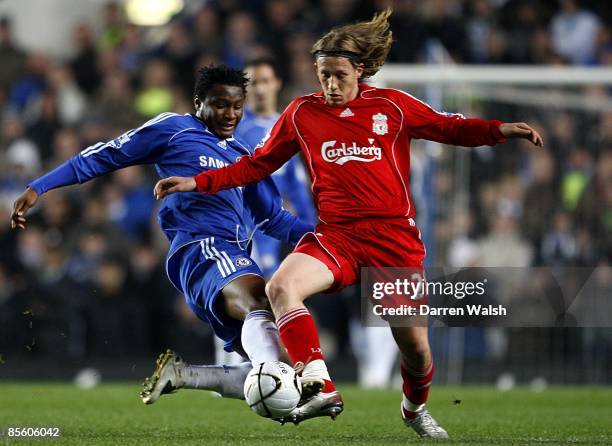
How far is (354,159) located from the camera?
6.48 meters

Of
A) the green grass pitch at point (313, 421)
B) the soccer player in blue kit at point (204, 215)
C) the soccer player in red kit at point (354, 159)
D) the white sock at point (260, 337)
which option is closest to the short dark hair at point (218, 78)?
the soccer player in blue kit at point (204, 215)

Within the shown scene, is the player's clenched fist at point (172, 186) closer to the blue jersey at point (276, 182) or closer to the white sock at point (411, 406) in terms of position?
the white sock at point (411, 406)

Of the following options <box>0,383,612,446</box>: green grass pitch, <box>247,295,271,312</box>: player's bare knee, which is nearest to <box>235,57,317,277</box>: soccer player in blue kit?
<box>0,383,612,446</box>: green grass pitch

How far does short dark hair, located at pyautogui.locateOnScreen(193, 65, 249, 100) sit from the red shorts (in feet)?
3.45

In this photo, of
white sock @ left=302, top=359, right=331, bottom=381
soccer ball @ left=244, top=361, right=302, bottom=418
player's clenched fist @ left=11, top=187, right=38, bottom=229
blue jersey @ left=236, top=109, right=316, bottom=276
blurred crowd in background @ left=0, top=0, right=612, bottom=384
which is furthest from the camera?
blurred crowd in background @ left=0, top=0, right=612, bottom=384

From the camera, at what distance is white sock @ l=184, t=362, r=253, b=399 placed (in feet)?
22.3

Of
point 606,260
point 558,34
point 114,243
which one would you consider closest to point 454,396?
point 606,260

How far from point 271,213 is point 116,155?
3.15 ft

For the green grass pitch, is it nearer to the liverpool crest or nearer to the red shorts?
the red shorts

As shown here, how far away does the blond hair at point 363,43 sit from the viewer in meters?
6.54

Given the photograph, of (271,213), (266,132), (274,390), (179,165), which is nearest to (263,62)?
(266,132)

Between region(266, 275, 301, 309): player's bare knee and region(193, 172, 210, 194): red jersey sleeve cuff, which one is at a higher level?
region(193, 172, 210, 194): red jersey sleeve cuff

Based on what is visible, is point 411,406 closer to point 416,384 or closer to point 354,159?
point 416,384

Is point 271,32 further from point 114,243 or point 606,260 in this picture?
point 606,260
